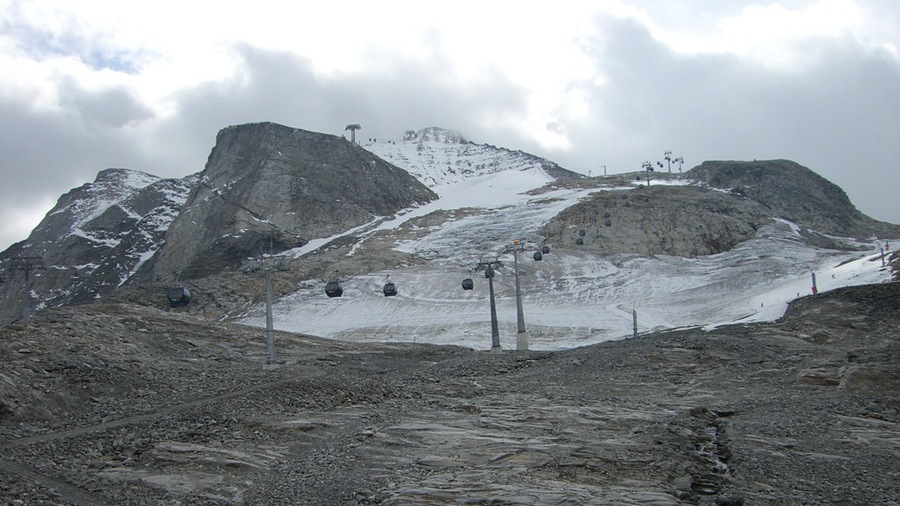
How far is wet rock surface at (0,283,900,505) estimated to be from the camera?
11.6 m

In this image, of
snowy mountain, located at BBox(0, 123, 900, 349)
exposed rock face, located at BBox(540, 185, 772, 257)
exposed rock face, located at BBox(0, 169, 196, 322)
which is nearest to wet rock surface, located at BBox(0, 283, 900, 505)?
snowy mountain, located at BBox(0, 123, 900, 349)

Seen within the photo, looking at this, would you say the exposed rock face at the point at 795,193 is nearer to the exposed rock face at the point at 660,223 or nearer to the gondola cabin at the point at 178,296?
the exposed rock face at the point at 660,223

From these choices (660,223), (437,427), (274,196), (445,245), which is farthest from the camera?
(274,196)

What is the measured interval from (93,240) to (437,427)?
143 m

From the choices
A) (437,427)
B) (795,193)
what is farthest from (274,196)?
(437,427)

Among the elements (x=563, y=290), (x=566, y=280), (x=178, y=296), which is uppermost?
(x=178, y=296)

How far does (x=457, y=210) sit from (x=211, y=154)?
67461 millimetres

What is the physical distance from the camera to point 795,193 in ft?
390

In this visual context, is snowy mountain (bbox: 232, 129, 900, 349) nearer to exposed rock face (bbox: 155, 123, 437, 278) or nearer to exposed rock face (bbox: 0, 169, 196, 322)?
exposed rock face (bbox: 155, 123, 437, 278)

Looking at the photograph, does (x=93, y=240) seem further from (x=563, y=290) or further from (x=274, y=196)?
(x=563, y=290)

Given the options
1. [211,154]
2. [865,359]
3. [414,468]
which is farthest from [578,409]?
[211,154]

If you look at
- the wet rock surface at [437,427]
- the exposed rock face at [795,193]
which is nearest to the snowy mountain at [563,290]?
the exposed rock face at [795,193]

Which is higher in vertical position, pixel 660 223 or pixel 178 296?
pixel 660 223

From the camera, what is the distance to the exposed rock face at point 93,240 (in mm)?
127812
